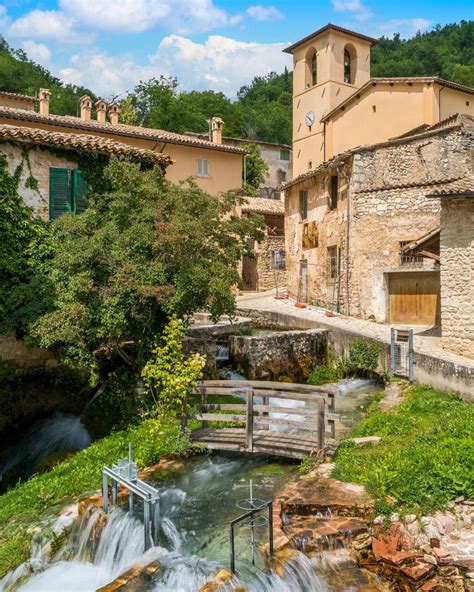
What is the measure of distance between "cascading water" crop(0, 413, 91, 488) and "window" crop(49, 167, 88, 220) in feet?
18.5

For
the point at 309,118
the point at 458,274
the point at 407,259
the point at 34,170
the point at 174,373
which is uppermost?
the point at 309,118

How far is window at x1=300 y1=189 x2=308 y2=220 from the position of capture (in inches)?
1125

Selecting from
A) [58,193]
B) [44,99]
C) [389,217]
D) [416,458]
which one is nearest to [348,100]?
[389,217]

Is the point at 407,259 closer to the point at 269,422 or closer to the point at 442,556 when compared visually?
the point at 269,422

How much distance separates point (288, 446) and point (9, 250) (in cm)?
857

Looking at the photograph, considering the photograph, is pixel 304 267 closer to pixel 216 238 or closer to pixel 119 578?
pixel 216 238

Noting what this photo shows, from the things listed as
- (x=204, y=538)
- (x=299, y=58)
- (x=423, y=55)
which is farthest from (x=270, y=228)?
(x=423, y=55)

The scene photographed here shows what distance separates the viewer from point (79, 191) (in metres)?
15.0

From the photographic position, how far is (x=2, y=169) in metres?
13.6

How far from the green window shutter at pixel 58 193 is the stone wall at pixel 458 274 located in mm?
10828

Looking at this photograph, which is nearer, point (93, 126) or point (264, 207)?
point (93, 126)

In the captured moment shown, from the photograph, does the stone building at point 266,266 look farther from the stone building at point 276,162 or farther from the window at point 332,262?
the stone building at point 276,162

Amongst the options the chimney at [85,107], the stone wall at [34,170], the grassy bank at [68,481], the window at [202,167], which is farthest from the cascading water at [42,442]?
the chimney at [85,107]

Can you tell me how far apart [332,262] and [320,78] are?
15678 mm
